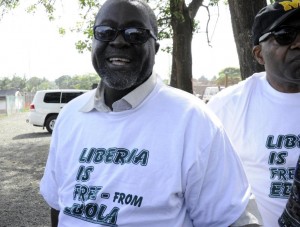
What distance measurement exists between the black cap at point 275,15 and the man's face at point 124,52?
559 mm

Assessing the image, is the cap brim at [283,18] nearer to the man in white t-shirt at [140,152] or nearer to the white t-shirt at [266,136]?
the white t-shirt at [266,136]

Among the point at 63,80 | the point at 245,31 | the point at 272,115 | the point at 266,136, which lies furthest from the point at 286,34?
the point at 63,80

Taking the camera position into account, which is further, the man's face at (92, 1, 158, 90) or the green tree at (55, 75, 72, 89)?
the green tree at (55, 75, 72, 89)

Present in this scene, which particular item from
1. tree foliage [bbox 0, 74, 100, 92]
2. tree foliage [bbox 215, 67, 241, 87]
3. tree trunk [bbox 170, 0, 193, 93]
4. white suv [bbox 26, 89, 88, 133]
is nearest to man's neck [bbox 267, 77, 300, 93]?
tree trunk [bbox 170, 0, 193, 93]

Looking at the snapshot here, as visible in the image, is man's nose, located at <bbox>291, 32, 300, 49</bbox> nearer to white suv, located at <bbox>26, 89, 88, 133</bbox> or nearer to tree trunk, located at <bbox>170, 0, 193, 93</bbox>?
tree trunk, located at <bbox>170, 0, 193, 93</bbox>

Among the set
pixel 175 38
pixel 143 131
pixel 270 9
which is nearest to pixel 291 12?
pixel 270 9

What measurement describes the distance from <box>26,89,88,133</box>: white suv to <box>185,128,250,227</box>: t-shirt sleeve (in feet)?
49.2

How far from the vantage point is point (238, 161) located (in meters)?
1.72

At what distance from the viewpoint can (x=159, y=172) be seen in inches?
65.9

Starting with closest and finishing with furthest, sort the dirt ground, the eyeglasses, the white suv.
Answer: the eyeglasses, the dirt ground, the white suv

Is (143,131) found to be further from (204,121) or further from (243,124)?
(243,124)

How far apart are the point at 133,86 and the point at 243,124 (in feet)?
1.87

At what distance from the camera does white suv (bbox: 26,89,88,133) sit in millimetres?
16484

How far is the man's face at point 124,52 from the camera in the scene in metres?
1.85
